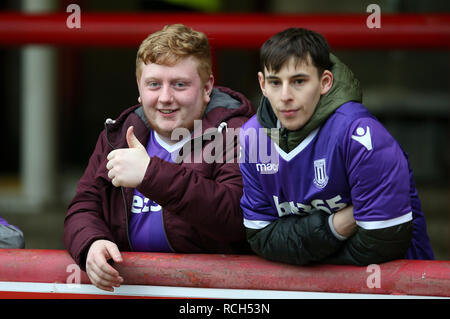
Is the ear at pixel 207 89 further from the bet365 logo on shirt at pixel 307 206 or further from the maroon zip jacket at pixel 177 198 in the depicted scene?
the bet365 logo on shirt at pixel 307 206

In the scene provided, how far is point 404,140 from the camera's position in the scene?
504 cm

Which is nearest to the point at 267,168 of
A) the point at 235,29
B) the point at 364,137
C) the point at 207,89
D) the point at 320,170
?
the point at 320,170

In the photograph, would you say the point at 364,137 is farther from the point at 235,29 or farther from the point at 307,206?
the point at 235,29

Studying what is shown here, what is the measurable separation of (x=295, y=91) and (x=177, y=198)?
12.4 inches

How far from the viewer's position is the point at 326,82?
1.41 metres

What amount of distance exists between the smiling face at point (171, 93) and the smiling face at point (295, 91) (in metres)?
0.25

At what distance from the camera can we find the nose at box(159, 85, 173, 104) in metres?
1.55

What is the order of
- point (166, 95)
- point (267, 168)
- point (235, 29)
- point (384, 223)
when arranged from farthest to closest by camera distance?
point (235, 29), point (166, 95), point (267, 168), point (384, 223)

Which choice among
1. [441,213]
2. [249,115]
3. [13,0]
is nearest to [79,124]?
[13,0]

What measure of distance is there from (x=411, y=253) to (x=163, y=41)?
71 centimetres

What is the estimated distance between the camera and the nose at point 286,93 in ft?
4.48

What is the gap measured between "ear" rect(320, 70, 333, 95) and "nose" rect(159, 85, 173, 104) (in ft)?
1.14

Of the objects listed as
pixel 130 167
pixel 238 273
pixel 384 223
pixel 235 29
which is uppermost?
pixel 235 29
